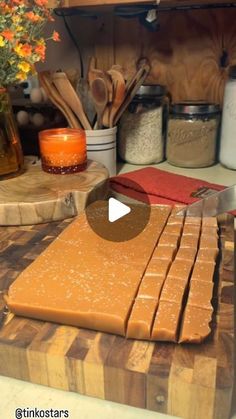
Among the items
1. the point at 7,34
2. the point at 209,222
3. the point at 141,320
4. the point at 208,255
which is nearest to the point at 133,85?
the point at 7,34

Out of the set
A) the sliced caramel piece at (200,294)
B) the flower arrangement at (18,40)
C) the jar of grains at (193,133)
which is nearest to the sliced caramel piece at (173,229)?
the sliced caramel piece at (200,294)

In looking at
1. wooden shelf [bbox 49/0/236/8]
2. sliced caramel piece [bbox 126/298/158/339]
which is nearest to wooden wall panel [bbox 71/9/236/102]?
wooden shelf [bbox 49/0/236/8]

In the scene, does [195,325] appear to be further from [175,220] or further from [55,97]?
[55,97]

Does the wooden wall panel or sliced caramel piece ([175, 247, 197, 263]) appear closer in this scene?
sliced caramel piece ([175, 247, 197, 263])

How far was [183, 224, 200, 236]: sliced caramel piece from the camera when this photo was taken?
2.05 ft

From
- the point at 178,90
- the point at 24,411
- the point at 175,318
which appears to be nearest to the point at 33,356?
the point at 24,411

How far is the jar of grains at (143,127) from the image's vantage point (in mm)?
1136

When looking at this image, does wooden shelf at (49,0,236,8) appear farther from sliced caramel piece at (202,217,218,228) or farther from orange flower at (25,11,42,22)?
sliced caramel piece at (202,217,218,228)

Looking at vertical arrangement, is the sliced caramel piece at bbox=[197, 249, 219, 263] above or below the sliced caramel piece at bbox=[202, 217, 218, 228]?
above

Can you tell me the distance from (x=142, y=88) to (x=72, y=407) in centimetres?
93

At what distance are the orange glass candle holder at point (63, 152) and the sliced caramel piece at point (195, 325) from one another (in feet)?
1.64

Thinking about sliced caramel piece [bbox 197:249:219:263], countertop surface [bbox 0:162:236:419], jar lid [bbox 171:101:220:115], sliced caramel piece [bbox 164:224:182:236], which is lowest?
countertop surface [bbox 0:162:236:419]

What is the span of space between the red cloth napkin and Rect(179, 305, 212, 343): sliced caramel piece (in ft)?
1.49

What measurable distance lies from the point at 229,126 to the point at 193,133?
0.10 meters
